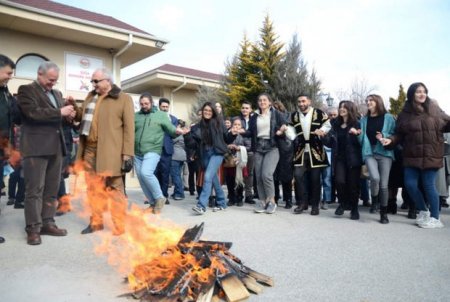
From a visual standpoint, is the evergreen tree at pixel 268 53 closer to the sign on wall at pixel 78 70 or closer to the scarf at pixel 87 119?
the sign on wall at pixel 78 70

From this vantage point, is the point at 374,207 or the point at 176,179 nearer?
the point at 374,207

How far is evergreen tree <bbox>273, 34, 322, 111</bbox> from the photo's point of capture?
15.6 m

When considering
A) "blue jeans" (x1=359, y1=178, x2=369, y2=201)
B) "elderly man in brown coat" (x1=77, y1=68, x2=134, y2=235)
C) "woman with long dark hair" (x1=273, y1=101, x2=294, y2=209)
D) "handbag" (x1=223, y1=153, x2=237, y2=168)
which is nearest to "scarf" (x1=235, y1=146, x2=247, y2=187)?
"handbag" (x1=223, y1=153, x2=237, y2=168)

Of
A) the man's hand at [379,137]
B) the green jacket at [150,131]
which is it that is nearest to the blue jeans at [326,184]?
the man's hand at [379,137]

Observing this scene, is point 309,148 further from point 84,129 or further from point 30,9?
point 30,9

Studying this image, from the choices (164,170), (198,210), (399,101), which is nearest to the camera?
(198,210)

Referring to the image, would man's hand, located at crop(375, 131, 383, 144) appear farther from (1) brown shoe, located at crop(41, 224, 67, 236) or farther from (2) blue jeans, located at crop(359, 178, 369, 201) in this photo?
(1) brown shoe, located at crop(41, 224, 67, 236)

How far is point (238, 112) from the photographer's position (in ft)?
54.5

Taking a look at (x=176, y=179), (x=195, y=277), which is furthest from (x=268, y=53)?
(x=195, y=277)

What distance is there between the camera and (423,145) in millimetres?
5684

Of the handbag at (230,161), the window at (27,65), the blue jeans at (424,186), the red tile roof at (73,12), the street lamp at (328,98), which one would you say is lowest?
the blue jeans at (424,186)

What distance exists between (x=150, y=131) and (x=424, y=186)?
468cm

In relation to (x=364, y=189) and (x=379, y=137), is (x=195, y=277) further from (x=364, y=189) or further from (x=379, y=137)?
(x=364, y=189)

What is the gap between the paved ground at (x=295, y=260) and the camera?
10.4 ft
